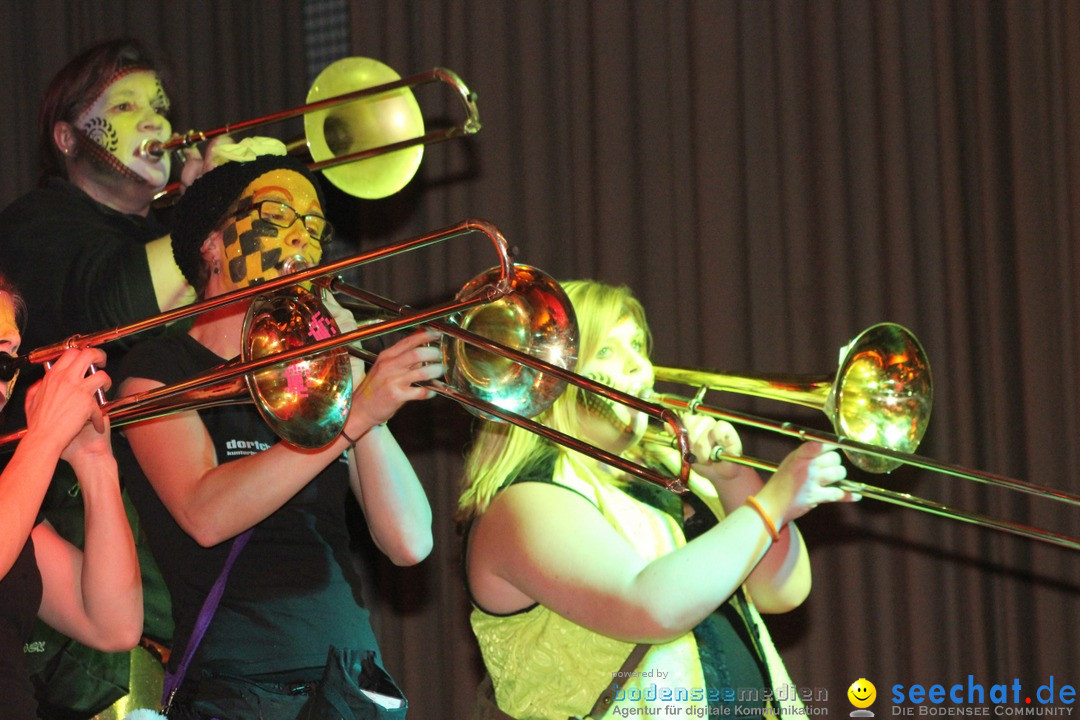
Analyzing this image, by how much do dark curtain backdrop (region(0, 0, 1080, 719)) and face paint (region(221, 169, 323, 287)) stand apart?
121cm

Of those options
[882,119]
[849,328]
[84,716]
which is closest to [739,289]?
[849,328]

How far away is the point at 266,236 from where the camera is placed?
99.3 inches

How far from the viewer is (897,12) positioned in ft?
12.7

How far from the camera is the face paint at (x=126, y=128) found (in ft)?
10.5

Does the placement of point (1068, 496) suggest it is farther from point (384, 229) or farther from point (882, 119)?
point (384, 229)

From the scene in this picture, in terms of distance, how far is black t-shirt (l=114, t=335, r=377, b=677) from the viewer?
2.25m

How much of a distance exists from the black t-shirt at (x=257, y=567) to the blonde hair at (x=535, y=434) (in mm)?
268

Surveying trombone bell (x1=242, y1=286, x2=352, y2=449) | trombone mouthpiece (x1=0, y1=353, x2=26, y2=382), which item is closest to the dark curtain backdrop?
trombone bell (x1=242, y1=286, x2=352, y2=449)

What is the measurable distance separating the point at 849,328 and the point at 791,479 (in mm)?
1374

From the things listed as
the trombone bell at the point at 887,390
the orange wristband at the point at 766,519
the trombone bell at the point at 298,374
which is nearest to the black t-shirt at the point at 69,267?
the trombone bell at the point at 298,374

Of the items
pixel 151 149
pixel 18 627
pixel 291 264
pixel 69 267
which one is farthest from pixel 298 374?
pixel 151 149

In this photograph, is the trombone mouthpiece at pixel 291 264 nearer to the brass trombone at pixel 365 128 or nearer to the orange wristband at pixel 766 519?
the brass trombone at pixel 365 128

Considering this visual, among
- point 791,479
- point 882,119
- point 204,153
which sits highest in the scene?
point 882,119

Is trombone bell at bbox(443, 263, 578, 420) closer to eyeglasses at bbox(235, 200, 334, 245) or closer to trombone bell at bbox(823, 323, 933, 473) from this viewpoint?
eyeglasses at bbox(235, 200, 334, 245)
